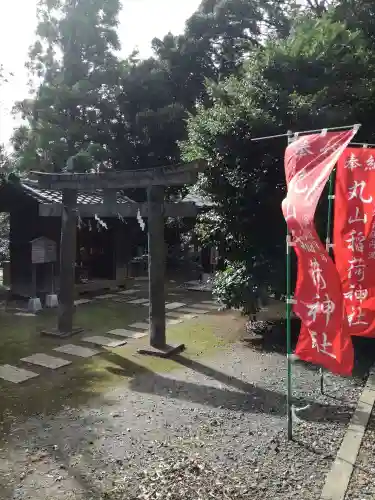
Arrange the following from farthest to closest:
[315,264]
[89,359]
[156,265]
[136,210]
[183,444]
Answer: [136,210]
[156,265]
[89,359]
[183,444]
[315,264]

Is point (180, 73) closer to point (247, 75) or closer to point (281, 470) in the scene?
point (247, 75)

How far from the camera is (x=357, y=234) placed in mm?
5820

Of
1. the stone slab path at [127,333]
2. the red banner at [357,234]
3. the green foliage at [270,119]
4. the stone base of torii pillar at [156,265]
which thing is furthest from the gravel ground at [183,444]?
the green foliage at [270,119]

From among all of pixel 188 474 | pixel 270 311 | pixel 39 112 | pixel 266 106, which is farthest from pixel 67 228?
pixel 39 112

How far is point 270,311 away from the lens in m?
12.3

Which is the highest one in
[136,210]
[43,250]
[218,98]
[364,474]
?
[218,98]

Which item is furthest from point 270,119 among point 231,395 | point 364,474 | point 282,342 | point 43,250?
point 43,250

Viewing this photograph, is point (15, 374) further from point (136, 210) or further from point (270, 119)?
point (270, 119)

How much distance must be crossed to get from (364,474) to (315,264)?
2164mm

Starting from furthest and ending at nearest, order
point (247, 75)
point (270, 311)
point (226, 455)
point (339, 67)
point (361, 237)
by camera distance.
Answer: point (270, 311) < point (247, 75) < point (339, 67) < point (361, 237) < point (226, 455)

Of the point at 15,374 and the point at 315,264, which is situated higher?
the point at 315,264

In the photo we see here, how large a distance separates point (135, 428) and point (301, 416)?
7.25ft

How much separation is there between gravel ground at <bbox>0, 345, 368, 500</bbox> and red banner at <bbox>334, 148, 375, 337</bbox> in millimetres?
1404

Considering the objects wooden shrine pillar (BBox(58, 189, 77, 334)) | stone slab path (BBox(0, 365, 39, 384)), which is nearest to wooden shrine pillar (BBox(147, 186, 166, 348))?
wooden shrine pillar (BBox(58, 189, 77, 334))
